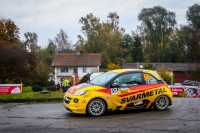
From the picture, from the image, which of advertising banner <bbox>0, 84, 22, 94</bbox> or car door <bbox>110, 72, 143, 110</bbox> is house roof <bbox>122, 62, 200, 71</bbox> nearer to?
advertising banner <bbox>0, 84, 22, 94</bbox>

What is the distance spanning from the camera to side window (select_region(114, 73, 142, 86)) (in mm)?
11438

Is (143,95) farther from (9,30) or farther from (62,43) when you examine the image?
(62,43)

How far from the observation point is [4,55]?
39.8m

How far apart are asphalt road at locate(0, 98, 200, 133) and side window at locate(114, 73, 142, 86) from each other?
1.11m

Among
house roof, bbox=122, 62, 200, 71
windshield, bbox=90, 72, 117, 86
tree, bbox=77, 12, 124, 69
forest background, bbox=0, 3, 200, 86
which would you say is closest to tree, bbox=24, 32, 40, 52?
forest background, bbox=0, 3, 200, 86

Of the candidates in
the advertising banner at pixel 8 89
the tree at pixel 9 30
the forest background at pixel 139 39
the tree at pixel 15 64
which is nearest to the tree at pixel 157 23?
the forest background at pixel 139 39

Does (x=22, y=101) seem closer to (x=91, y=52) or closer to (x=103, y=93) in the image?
(x=103, y=93)

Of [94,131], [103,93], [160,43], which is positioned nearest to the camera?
[94,131]

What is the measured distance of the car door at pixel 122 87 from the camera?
36.7 ft

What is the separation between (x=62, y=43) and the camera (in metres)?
90.3

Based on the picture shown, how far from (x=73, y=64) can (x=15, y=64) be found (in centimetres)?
3223

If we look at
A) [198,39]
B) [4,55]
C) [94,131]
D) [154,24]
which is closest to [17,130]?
[94,131]

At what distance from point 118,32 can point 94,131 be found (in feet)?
239

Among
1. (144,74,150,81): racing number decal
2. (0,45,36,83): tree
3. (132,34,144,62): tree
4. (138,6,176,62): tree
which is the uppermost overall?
(138,6,176,62): tree
